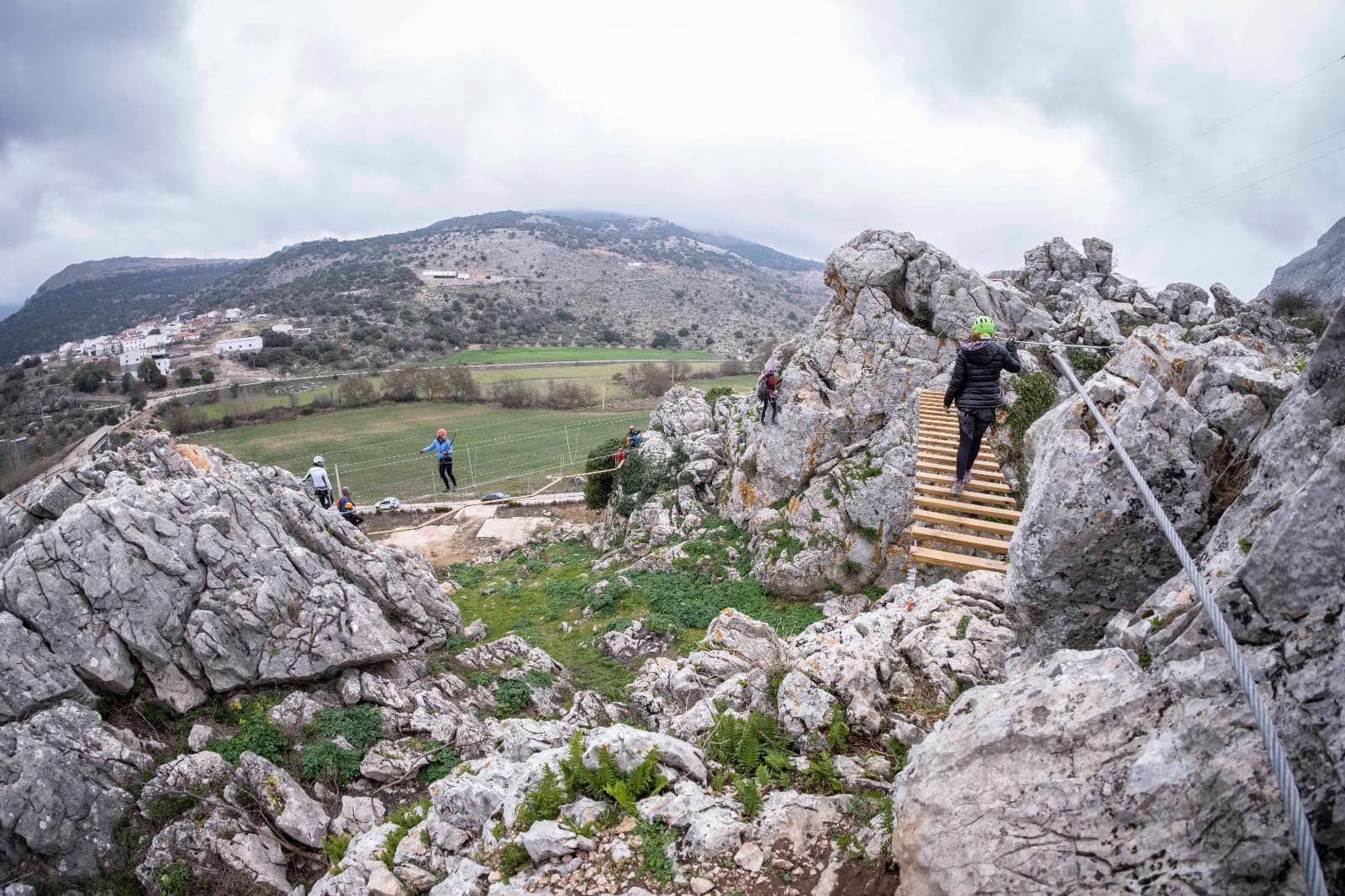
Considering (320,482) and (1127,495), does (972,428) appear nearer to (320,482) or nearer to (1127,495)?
(1127,495)

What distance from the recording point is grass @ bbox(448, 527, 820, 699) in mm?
12727

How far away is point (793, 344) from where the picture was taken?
75.0 ft

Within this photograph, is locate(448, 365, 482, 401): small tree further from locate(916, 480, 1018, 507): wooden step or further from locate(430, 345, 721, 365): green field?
locate(916, 480, 1018, 507): wooden step

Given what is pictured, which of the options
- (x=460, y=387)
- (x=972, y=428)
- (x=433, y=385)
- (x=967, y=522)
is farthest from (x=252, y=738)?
(x=433, y=385)

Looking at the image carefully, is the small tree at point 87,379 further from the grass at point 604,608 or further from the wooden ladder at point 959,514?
the wooden ladder at point 959,514

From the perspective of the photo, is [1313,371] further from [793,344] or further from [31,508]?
[793,344]

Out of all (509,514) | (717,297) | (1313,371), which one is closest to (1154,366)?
(1313,371)

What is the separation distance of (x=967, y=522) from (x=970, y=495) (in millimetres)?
796

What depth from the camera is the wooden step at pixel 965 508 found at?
25.7ft

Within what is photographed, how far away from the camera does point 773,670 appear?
22.4 ft

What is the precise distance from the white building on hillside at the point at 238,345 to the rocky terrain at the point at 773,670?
300 feet

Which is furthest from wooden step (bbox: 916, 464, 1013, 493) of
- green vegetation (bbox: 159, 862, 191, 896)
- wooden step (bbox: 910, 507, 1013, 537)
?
green vegetation (bbox: 159, 862, 191, 896)

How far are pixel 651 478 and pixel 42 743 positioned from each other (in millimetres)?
15874

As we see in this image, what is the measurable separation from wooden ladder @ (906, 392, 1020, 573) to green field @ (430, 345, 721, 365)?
8552 cm
